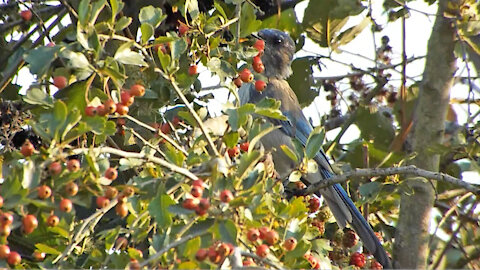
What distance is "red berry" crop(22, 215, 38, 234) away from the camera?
2.11m

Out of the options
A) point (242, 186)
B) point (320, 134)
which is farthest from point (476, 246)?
point (242, 186)

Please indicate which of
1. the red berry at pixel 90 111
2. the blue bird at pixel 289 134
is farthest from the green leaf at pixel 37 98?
the blue bird at pixel 289 134

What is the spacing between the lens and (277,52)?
541 cm

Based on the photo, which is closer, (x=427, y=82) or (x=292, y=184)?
(x=427, y=82)

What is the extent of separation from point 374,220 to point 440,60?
3.16 ft

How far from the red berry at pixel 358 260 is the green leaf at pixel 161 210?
1.35m

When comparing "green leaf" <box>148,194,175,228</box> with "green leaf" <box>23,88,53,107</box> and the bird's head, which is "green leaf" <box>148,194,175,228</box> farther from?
the bird's head

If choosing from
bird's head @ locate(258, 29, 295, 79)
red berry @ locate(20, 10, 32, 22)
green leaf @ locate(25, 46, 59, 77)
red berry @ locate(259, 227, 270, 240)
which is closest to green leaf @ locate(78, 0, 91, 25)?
green leaf @ locate(25, 46, 59, 77)

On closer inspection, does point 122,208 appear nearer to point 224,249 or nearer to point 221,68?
point 224,249

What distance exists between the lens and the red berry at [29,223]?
2107 millimetres

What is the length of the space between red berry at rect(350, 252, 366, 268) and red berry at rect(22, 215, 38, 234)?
167 cm

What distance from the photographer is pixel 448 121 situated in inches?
192

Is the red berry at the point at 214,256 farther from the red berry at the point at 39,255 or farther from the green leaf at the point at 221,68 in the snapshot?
the green leaf at the point at 221,68

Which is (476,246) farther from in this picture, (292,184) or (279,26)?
(279,26)
